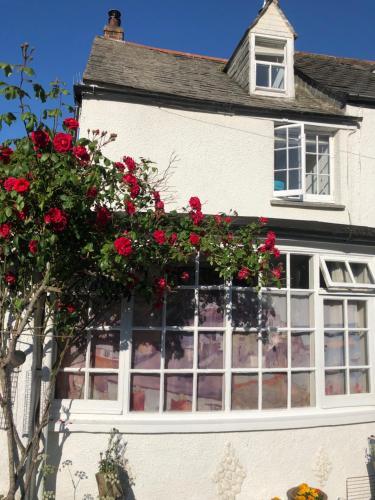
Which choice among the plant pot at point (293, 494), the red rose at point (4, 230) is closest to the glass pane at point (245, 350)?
the plant pot at point (293, 494)

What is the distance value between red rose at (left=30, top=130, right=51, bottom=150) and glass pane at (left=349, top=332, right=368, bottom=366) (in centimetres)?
514

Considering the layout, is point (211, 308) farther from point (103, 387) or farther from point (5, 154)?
point (5, 154)

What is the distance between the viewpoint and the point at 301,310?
21.1 ft

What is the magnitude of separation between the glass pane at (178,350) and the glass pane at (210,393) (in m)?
0.29

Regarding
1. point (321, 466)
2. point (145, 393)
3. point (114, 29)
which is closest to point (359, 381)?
point (321, 466)

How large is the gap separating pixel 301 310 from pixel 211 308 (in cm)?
138

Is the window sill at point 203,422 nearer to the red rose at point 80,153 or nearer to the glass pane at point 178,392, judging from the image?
the glass pane at point 178,392

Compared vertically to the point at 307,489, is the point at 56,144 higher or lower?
higher

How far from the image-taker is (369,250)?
6.85 meters

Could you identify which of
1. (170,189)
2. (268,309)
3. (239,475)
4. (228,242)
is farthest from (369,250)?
(239,475)

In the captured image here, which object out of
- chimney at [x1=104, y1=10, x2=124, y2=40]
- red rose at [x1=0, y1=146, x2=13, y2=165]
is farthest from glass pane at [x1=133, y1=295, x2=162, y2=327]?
chimney at [x1=104, y1=10, x2=124, y2=40]

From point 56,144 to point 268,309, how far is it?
3716 millimetres

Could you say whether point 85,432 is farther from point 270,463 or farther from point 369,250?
point 369,250

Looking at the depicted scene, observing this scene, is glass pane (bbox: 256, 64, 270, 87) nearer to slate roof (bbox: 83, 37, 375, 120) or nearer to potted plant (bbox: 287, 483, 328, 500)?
slate roof (bbox: 83, 37, 375, 120)
